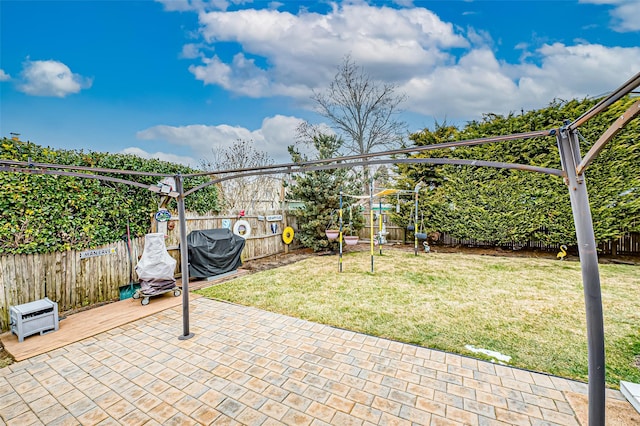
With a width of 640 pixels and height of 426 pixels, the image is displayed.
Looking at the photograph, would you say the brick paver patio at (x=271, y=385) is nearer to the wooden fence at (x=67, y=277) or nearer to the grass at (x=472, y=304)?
the grass at (x=472, y=304)

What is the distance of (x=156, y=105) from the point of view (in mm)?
9141

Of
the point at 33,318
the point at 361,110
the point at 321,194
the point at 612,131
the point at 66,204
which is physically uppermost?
the point at 361,110

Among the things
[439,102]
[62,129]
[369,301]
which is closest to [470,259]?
[369,301]

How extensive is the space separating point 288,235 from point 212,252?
349 cm

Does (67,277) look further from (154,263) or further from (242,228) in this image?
(242,228)

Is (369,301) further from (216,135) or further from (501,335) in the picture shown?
(216,135)

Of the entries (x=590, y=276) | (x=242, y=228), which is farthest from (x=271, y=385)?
(x=242, y=228)

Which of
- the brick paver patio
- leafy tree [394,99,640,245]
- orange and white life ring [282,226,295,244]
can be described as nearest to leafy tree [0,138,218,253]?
the brick paver patio

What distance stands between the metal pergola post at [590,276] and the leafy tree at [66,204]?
Result: 460cm

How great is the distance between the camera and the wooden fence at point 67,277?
3730 millimetres

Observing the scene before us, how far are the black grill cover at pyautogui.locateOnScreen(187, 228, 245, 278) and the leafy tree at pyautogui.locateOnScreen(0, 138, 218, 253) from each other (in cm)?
104

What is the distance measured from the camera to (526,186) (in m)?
7.95

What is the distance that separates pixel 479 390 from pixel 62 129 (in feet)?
27.6

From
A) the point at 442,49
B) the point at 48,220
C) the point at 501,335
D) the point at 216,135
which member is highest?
the point at 442,49
